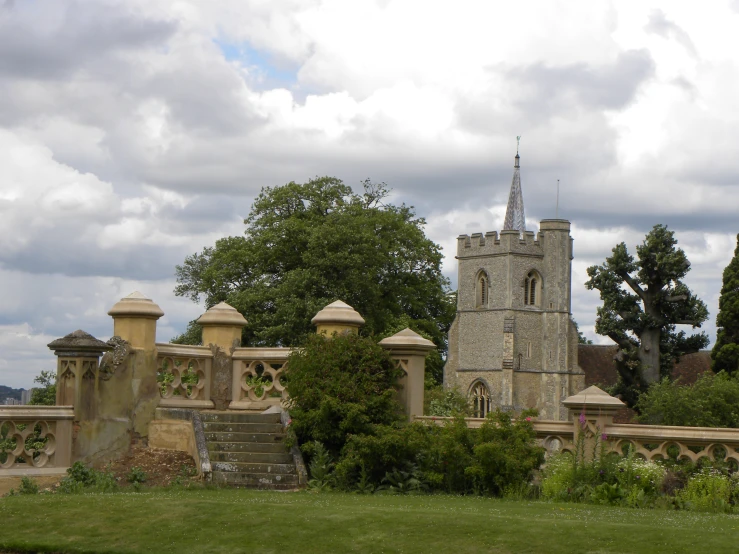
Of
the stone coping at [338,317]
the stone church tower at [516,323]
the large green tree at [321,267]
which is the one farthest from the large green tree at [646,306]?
the stone coping at [338,317]

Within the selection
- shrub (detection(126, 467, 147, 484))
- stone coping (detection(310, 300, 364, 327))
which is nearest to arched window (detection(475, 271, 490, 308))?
stone coping (detection(310, 300, 364, 327))

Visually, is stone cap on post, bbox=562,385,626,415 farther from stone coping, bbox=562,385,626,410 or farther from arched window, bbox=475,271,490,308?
arched window, bbox=475,271,490,308

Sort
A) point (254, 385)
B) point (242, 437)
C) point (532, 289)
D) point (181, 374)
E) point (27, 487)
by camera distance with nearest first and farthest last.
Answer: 1. point (27, 487)
2. point (242, 437)
3. point (181, 374)
4. point (254, 385)
5. point (532, 289)

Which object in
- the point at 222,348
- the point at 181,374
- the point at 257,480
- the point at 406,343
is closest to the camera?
the point at 257,480

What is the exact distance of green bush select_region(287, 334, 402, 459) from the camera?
53.3 feet

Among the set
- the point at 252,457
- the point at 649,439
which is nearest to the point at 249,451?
the point at 252,457

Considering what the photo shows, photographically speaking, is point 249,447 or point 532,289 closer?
point 249,447

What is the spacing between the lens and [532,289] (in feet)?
289

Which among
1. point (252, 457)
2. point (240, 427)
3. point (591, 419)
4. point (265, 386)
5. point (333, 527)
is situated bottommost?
point (333, 527)

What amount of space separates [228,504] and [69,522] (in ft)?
5.36

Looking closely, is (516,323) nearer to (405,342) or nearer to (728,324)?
(728,324)

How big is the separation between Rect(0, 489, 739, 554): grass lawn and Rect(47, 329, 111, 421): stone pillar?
3576mm

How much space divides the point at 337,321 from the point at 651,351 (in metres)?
46.1

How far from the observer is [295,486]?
617 inches
